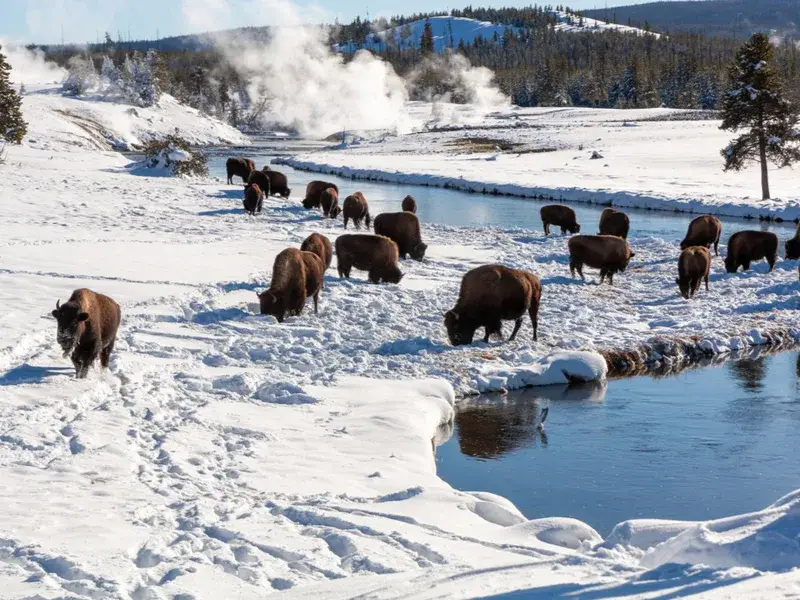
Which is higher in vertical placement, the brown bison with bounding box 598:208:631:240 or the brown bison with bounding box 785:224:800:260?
the brown bison with bounding box 598:208:631:240

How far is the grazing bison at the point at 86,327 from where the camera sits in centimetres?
1005

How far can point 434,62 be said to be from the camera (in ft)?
597

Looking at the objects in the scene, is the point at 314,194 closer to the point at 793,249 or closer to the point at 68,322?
the point at 793,249

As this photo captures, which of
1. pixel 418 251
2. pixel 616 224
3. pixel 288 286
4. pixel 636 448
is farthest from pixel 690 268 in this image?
pixel 636 448

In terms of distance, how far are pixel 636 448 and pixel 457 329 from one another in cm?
426

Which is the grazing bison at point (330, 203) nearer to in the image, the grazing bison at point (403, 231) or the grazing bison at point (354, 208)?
the grazing bison at point (354, 208)

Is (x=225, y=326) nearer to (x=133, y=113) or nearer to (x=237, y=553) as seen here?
(x=237, y=553)

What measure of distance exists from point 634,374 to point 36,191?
22316 mm

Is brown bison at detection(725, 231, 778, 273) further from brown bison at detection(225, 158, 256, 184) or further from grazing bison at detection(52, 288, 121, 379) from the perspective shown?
brown bison at detection(225, 158, 256, 184)

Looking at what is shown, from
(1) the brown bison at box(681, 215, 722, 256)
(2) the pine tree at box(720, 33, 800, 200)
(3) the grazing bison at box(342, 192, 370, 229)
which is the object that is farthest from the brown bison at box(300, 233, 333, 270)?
(2) the pine tree at box(720, 33, 800, 200)

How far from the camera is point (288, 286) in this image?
1484cm

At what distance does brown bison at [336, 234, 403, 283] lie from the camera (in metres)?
18.3

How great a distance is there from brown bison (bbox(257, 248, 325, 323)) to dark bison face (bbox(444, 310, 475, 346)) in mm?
2486

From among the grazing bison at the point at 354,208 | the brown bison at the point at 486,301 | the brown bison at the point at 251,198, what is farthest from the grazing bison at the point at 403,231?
the brown bison at the point at 251,198
